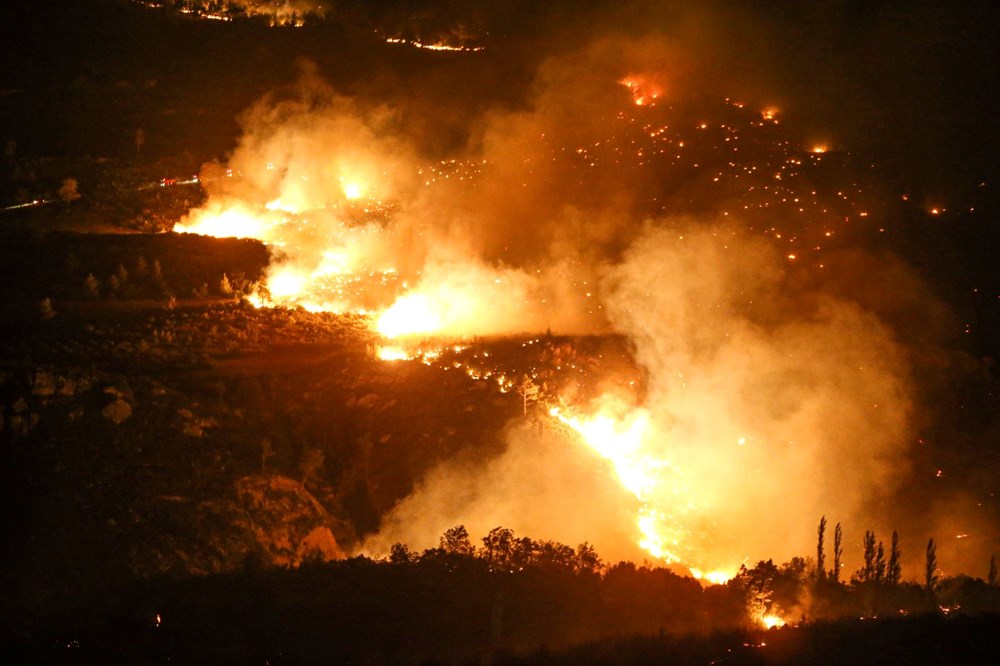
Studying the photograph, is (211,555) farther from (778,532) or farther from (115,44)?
(115,44)

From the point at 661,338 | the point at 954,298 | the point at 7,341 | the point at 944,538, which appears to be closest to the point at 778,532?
the point at 944,538

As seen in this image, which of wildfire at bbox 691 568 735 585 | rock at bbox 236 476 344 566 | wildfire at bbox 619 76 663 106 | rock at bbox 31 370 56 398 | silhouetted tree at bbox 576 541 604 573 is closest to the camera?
silhouetted tree at bbox 576 541 604 573

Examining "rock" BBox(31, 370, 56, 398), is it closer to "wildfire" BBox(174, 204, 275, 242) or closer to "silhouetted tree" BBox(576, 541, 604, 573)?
"silhouetted tree" BBox(576, 541, 604, 573)

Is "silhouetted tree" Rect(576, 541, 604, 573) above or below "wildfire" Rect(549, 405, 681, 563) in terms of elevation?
below

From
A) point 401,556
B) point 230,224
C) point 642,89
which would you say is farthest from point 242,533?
point 642,89

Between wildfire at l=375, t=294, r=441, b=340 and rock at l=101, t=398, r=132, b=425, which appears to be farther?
wildfire at l=375, t=294, r=441, b=340

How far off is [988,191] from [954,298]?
3790mm

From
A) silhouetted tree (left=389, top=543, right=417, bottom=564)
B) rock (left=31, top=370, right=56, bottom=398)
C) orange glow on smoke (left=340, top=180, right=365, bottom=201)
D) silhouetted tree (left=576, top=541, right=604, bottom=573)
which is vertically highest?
orange glow on smoke (left=340, top=180, right=365, bottom=201)

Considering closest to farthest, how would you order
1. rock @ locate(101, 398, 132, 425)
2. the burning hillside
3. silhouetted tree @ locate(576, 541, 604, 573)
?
silhouetted tree @ locate(576, 541, 604, 573) < rock @ locate(101, 398, 132, 425) < the burning hillside

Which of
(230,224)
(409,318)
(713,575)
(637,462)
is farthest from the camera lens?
(230,224)

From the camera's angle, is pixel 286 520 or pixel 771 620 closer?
pixel 771 620

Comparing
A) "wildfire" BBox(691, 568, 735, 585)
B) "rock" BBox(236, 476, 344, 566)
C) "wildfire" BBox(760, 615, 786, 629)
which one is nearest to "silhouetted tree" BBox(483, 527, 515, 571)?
"rock" BBox(236, 476, 344, 566)

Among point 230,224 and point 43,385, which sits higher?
point 230,224

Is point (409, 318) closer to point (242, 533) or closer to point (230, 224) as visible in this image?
point (230, 224)
